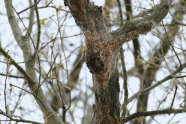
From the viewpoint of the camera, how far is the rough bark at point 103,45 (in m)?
1.62

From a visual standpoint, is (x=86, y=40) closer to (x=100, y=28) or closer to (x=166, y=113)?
(x=100, y=28)

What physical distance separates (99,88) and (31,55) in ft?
3.89

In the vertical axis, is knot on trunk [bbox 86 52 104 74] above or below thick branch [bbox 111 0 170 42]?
below

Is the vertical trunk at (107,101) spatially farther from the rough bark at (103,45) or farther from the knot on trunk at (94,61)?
the knot on trunk at (94,61)

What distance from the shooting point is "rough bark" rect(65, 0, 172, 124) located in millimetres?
1623

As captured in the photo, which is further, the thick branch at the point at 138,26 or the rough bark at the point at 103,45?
the thick branch at the point at 138,26

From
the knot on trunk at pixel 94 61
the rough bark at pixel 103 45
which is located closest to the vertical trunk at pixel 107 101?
the rough bark at pixel 103 45

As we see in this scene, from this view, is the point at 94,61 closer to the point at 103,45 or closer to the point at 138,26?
the point at 103,45

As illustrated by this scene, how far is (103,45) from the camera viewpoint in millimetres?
1664

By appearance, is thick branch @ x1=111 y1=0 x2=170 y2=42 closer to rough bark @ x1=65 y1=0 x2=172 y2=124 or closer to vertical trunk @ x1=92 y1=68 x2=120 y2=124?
rough bark @ x1=65 y1=0 x2=172 y2=124

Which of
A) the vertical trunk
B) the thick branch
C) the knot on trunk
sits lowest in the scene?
the vertical trunk

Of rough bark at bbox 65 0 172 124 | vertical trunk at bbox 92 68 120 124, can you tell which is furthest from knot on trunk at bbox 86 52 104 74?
vertical trunk at bbox 92 68 120 124

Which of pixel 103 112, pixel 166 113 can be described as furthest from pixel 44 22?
pixel 166 113

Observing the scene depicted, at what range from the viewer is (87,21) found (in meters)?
1.70
